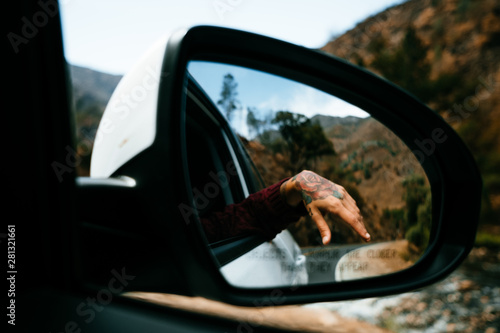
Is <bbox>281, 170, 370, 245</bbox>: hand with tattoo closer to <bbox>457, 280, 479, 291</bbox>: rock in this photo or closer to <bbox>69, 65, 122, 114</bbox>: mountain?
<bbox>69, 65, 122, 114</bbox>: mountain

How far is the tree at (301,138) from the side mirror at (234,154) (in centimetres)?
23

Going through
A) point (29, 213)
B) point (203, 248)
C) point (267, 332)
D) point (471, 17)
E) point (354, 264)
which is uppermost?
point (471, 17)

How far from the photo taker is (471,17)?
27.4 meters

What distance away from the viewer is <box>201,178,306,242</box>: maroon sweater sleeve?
121cm

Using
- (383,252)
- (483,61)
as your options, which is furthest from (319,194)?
(483,61)

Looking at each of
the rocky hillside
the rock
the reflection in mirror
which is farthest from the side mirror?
the rocky hillside

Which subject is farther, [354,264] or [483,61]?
[483,61]

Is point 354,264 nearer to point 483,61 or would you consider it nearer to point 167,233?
point 167,233

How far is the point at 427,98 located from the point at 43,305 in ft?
80.1

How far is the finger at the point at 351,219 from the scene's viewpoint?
43.4 inches

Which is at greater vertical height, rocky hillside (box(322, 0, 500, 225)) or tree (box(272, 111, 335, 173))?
rocky hillside (box(322, 0, 500, 225))

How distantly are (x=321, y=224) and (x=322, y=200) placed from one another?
6cm

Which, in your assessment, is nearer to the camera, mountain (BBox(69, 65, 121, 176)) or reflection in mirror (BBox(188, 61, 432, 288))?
mountain (BBox(69, 65, 121, 176))

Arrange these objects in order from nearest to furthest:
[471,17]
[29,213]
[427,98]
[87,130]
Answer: [29,213]
[87,130]
[427,98]
[471,17]
